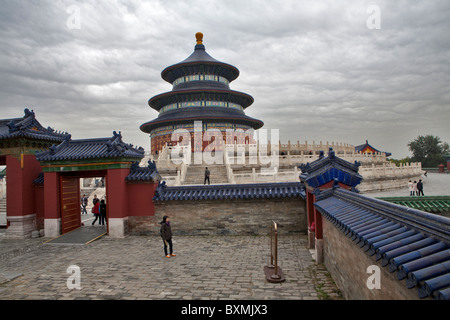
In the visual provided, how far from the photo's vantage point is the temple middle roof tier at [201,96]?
3434 cm

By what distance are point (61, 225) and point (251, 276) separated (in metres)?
9.79

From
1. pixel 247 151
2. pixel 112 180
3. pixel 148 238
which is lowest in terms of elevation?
pixel 148 238

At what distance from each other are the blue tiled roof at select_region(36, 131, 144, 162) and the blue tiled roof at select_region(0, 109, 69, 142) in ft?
3.11

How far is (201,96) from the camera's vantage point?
35.3 meters

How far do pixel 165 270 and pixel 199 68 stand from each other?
31.5m

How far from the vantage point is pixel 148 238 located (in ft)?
40.3

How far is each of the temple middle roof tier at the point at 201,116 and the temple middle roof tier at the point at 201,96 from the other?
1.40 meters

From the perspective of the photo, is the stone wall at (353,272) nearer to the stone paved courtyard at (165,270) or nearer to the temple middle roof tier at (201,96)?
the stone paved courtyard at (165,270)

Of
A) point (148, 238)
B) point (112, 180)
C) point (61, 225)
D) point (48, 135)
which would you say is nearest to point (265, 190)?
point (148, 238)

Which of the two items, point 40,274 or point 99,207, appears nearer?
point 40,274

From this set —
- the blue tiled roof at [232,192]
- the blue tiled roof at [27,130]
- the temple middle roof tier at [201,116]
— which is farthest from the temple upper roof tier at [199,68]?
the blue tiled roof at [232,192]

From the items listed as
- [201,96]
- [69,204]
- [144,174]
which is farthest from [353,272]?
[201,96]

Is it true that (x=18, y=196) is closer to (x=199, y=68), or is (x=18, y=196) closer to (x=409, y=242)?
(x=409, y=242)
